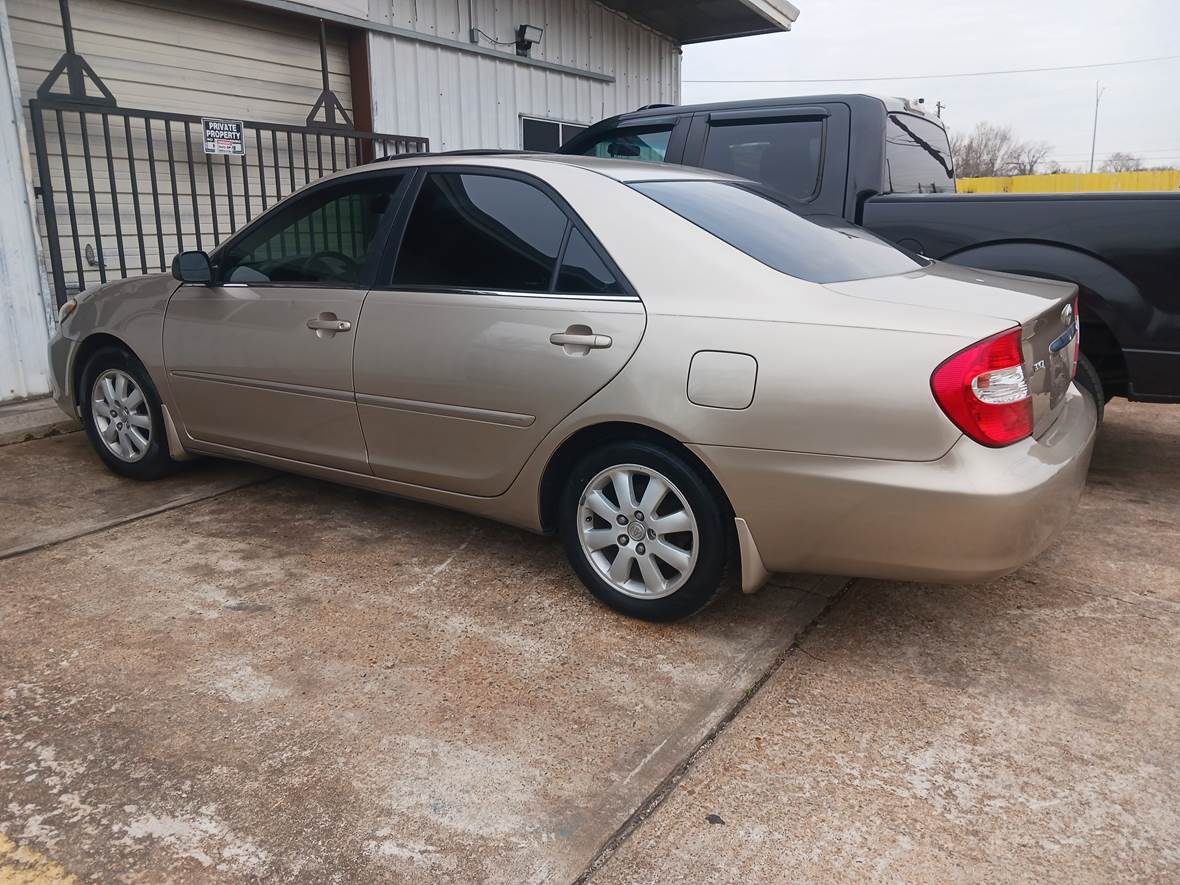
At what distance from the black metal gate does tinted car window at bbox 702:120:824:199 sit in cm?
369

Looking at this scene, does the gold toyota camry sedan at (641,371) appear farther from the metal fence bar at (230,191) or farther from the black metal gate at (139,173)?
the metal fence bar at (230,191)

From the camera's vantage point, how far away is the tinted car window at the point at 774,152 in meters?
5.30

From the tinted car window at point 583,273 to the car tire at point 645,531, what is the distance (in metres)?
0.53

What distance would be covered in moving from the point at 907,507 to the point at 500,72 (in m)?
8.01

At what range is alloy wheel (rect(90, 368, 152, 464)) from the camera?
471 cm

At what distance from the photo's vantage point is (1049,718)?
2.71 m

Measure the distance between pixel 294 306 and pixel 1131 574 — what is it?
3532mm

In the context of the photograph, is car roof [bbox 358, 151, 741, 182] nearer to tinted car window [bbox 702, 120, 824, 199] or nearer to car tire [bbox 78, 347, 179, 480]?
tinted car window [bbox 702, 120, 824, 199]

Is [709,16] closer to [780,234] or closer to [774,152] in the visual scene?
[774,152]

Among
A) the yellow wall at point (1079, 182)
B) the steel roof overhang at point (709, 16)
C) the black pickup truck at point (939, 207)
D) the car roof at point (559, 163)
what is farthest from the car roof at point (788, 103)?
the yellow wall at point (1079, 182)

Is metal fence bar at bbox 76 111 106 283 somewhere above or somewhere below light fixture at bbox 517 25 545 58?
below

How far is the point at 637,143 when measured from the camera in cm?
593

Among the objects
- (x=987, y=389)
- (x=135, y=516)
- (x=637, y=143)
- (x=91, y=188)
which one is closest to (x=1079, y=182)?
(x=637, y=143)

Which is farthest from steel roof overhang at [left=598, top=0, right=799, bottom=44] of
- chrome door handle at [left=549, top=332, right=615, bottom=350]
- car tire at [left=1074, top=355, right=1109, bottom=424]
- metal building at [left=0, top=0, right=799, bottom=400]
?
chrome door handle at [left=549, top=332, right=615, bottom=350]
